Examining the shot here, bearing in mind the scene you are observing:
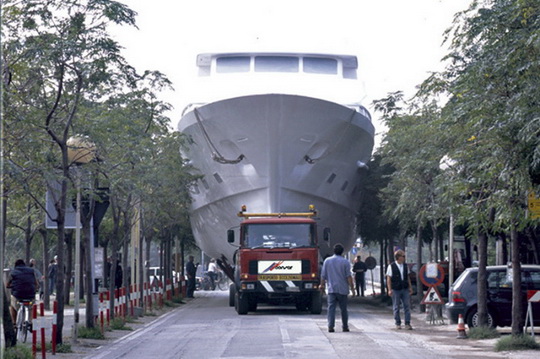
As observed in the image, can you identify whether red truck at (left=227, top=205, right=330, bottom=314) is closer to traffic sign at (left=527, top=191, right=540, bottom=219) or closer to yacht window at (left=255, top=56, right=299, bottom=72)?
yacht window at (left=255, top=56, right=299, bottom=72)

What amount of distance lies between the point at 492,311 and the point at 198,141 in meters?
19.6

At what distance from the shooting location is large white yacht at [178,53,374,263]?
116 feet

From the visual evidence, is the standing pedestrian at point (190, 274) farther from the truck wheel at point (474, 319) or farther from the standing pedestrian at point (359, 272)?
the truck wheel at point (474, 319)

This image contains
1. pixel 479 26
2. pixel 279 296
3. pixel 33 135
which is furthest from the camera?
pixel 279 296

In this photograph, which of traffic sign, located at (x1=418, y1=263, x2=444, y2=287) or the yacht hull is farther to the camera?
the yacht hull

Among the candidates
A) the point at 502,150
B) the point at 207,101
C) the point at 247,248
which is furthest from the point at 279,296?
the point at 502,150


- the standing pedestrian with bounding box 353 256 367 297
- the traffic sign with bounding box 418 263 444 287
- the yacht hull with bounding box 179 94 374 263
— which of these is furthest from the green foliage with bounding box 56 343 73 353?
the standing pedestrian with bounding box 353 256 367 297

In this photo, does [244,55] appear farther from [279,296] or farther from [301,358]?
[301,358]

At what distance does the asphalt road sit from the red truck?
3.85 feet

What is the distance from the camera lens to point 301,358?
14367 mm

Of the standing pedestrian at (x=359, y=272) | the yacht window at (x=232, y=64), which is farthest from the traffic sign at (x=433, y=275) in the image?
the standing pedestrian at (x=359, y=272)

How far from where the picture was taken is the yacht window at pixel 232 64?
38.3m

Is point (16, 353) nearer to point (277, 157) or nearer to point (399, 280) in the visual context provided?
point (399, 280)

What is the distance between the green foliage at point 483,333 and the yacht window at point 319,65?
67.4ft
